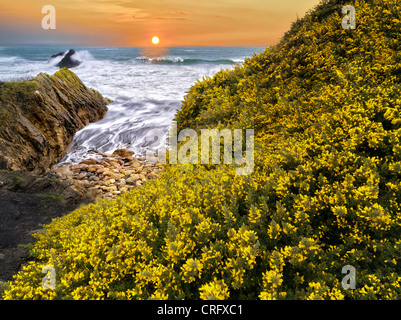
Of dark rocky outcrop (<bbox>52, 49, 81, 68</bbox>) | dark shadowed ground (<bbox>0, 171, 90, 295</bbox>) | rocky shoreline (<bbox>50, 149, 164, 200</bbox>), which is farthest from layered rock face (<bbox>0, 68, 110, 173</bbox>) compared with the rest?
dark rocky outcrop (<bbox>52, 49, 81, 68</bbox>)

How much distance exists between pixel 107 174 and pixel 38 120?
18.5 feet

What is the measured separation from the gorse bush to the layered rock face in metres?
9.23

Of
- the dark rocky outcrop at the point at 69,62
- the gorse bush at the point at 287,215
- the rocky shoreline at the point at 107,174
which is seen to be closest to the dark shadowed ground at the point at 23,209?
the rocky shoreline at the point at 107,174

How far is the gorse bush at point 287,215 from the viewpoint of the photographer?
3.21m

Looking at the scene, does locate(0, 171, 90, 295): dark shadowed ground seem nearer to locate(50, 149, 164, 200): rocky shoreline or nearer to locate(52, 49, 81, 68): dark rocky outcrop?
locate(50, 149, 164, 200): rocky shoreline

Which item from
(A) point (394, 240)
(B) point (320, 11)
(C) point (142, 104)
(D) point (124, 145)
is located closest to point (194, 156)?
(A) point (394, 240)

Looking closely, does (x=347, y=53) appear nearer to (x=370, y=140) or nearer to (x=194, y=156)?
(x=370, y=140)

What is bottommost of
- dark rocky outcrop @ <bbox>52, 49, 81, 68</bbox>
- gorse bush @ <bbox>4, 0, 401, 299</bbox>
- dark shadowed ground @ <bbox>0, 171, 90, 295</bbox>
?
dark shadowed ground @ <bbox>0, 171, 90, 295</bbox>

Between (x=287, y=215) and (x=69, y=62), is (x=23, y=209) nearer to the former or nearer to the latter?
(x=287, y=215)

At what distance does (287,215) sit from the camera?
383 centimetres

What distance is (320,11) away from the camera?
8.30 m

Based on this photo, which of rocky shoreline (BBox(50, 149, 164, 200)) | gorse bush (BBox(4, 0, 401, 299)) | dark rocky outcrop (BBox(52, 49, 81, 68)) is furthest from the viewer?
dark rocky outcrop (BBox(52, 49, 81, 68))

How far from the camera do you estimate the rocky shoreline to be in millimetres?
12653

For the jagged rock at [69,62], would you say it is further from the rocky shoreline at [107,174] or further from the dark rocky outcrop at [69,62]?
the rocky shoreline at [107,174]
